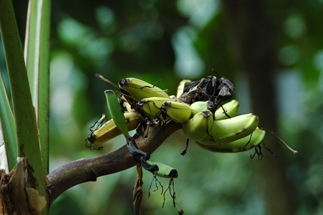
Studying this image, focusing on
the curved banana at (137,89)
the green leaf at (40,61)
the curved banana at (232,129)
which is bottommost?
the curved banana at (232,129)

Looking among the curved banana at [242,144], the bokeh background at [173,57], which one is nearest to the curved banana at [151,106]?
the curved banana at [242,144]

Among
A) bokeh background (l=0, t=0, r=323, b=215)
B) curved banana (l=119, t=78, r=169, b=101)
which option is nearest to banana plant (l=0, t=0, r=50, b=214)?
curved banana (l=119, t=78, r=169, b=101)

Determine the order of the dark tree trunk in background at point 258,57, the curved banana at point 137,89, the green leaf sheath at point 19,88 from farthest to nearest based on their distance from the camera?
1. the dark tree trunk in background at point 258,57
2. the curved banana at point 137,89
3. the green leaf sheath at point 19,88

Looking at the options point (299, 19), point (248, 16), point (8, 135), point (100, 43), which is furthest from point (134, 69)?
point (8, 135)

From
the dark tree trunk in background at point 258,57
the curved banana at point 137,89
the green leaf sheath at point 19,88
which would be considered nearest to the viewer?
the green leaf sheath at point 19,88

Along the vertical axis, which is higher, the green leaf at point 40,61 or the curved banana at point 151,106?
the green leaf at point 40,61

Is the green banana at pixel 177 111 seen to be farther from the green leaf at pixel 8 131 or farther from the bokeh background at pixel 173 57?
the bokeh background at pixel 173 57

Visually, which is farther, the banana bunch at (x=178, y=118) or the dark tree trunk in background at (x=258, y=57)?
the dark tree trunk in background at (x=258, y=57)
